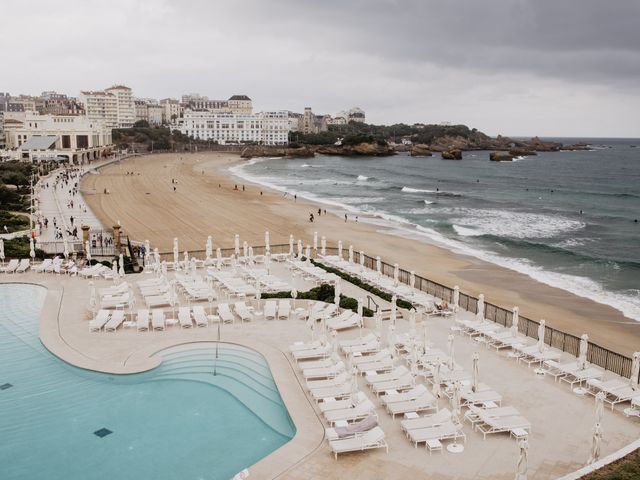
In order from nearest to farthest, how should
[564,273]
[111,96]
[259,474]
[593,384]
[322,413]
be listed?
[259,474], [322,413], [593,384], [564,273], [111,96]

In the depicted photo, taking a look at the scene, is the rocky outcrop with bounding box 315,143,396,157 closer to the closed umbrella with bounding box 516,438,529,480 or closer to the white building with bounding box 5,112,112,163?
the white building with bounding box 5,112,112,163

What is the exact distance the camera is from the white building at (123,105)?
189500 millimetres

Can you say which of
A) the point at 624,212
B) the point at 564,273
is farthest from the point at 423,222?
the point at 624,212

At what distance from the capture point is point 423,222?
48500mm

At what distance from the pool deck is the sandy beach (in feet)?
25.5

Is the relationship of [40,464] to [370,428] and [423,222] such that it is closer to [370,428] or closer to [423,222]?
[370,428]

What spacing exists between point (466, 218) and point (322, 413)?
41711 millimetres

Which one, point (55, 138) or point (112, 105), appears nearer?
point (55, 138)

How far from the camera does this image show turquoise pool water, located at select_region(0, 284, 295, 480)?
11.2 meters

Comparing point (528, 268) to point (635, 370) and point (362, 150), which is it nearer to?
point (635, 370)

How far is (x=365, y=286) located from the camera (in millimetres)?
23297

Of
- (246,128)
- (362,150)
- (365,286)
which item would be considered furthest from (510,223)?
(246,128)

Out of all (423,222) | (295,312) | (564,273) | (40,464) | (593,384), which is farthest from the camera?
(423,222)

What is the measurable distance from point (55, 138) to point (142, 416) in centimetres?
10102
